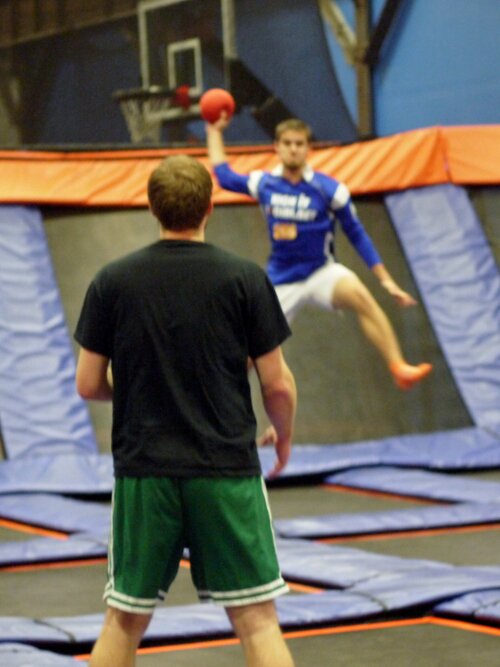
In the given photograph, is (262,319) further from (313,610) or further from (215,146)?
(215,146)

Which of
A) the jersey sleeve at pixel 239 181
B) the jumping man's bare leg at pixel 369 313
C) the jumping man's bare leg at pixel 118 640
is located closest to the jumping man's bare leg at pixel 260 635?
the jumping man's bare leg at pixel 118 640

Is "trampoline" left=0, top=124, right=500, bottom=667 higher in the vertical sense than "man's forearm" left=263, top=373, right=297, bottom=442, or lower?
lower

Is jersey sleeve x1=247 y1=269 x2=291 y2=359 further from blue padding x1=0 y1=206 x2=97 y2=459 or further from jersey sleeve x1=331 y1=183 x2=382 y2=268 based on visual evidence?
blue padding x1=0 y1=206 x2=97 y2=459

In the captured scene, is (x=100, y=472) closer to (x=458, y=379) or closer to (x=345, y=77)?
(x=458, y=379)

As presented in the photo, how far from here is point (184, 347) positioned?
244 cm

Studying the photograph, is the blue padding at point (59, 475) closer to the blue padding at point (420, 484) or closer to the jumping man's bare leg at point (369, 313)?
the blue padding at point (420, 484)

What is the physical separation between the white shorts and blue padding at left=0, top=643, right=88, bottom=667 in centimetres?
297

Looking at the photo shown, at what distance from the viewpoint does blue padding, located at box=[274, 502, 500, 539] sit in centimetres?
→ 510

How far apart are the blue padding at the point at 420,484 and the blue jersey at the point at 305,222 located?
0.97 meters

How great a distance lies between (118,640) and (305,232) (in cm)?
387

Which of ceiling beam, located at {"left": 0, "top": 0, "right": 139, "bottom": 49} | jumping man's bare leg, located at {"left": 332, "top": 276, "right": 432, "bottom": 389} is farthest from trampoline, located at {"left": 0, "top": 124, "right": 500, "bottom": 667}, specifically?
ceiling beam, located at {"left": 0, "top": 0, "right": 139, "bottom": 49}

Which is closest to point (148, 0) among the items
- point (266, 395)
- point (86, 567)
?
point (86, 567)

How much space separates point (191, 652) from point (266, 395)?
111 cm

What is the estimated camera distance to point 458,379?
300 inches
